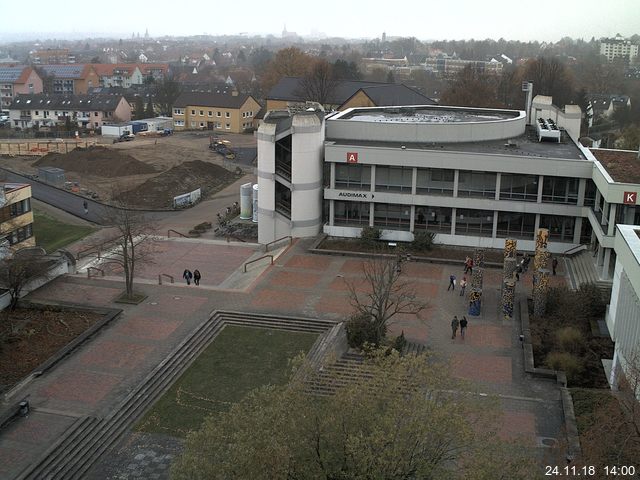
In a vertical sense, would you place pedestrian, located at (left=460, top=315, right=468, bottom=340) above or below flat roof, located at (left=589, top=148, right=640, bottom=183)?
below

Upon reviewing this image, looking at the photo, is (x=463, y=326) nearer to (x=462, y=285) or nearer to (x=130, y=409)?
(x=462, y=285)

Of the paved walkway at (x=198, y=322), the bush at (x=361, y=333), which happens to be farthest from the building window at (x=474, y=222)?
the bush at (x=361, y=333)

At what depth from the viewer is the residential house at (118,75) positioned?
7096 inches

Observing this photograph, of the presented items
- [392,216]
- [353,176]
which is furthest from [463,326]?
[353,176]

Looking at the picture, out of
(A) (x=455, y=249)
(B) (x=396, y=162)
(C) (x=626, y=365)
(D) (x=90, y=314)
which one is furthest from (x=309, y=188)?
(C) (x=626, y=365)

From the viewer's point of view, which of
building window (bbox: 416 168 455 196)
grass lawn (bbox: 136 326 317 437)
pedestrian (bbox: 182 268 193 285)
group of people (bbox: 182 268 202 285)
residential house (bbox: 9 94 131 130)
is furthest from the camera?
residential house (bbox: 9 94 131 130)

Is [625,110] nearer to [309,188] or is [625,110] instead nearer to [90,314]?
[309,188]

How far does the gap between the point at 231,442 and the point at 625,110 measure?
10658 centimetres

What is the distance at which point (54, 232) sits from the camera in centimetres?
5303

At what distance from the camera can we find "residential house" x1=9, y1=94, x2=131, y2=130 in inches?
4382

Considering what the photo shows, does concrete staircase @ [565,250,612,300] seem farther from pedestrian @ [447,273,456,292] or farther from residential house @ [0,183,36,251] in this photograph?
residential house @ [0,183,36,251]

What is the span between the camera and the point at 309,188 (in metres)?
46.1

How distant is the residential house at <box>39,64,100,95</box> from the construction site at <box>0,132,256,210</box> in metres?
68.7

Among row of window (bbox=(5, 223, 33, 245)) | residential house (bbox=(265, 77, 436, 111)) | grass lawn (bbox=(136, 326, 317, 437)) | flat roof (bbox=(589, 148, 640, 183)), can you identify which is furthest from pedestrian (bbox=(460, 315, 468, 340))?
residential house (bbox=(265, 77, 436, 111))
